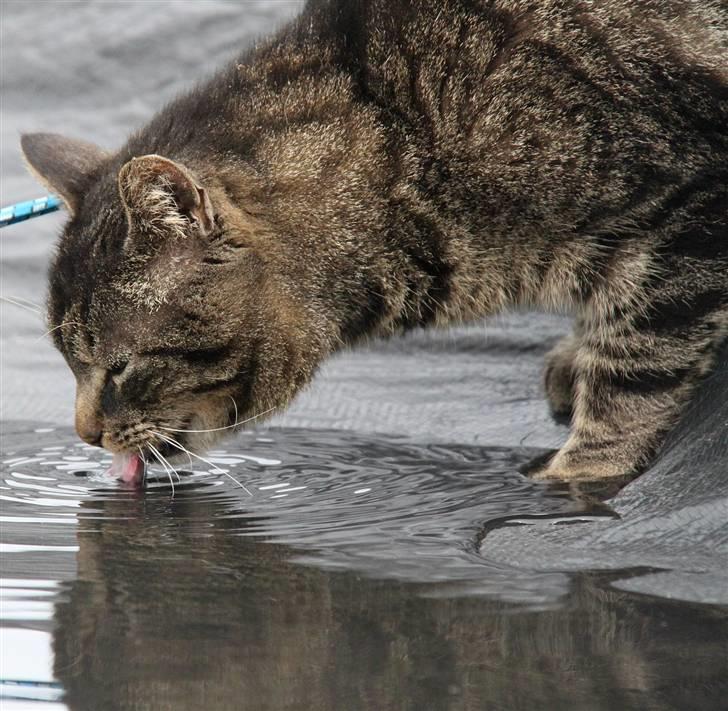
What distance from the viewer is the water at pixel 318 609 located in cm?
198

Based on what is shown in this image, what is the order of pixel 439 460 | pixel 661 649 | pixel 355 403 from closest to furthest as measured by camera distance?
1. pixel 661 649
2. pixel 439 460
3. pixel 355 403

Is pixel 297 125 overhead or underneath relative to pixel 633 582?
overhead

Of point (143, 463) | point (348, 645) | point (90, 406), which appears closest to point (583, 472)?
point (143, 463)

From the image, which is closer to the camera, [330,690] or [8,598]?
[330,690]

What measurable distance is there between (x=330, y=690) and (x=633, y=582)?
775mm

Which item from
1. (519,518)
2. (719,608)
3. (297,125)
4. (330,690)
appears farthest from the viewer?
(297,125)

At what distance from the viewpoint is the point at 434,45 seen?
3.62m

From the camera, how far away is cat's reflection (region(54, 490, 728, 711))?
1956 millimetres

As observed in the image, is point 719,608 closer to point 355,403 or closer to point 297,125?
point 297,125

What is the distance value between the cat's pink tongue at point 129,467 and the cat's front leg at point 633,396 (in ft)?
3.59

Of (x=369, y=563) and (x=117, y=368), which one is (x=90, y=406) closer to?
(x=117, y=368)

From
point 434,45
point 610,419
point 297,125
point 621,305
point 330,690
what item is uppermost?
point 434,45

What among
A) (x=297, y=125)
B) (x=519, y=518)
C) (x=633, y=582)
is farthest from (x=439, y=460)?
(x=633, y=582)

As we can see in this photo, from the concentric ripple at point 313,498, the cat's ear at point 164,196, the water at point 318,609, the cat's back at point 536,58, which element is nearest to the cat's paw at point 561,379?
the concentric ripple at point 313,498
